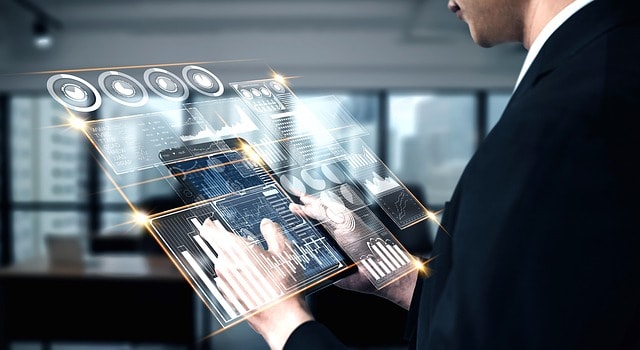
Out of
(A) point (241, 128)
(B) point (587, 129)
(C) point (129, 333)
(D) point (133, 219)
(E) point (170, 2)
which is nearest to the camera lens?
(B) point (587, 129)

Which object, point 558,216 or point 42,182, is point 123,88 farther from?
point 42,182

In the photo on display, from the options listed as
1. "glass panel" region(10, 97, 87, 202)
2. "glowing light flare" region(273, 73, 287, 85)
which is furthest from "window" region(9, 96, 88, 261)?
→ "glowing light flare" region(273, 73, 287, 85)

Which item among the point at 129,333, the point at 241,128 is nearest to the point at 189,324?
the point at 129,333

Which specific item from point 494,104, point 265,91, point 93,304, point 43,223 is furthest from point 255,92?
point 43,223

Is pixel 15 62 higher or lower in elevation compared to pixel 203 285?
higher

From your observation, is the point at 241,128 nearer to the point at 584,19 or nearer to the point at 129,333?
the point at 584,19

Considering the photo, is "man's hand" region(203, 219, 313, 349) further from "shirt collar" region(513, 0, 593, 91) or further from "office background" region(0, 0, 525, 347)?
"office background" region(0, 0, 525, 347)

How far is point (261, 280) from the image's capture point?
1.65 ft

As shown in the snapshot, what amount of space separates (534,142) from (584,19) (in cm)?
15

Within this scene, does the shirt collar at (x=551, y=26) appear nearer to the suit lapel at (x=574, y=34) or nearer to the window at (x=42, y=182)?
the suit lapel at (x=574, y=34)

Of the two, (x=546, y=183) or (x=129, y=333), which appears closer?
(x=546, y=183)

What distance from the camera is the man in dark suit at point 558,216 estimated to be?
0.41 m

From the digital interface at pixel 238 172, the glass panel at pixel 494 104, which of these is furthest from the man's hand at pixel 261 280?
the glass panel at pixel 494 104

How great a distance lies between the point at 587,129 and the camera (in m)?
0.41
